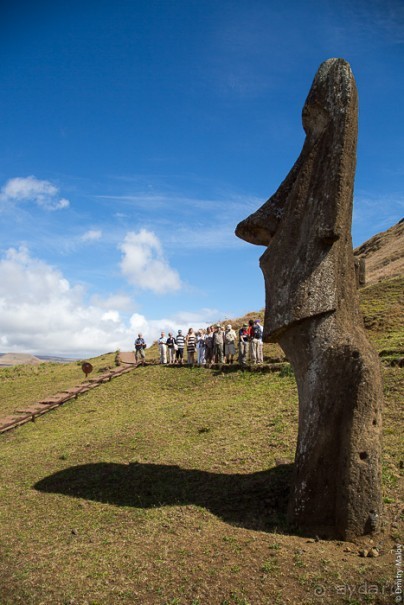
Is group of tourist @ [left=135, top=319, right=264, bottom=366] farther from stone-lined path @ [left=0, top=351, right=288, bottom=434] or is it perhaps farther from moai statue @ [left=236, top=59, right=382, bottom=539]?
moai statue @ [left=236, top=59, right=382, bottom=539]

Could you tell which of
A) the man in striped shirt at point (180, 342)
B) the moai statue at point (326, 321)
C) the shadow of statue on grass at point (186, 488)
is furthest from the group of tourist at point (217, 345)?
the moai statue at point (326, 321)

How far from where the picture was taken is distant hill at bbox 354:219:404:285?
54656 millimetres

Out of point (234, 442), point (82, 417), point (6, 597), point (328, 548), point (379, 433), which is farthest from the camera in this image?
point (82, 417)

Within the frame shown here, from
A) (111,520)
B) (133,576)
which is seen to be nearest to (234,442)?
(111,520)

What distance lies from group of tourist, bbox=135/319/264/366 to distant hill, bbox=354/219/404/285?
2895 cm

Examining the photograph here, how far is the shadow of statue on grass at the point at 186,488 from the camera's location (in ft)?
27.8

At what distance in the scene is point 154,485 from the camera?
32.7 ft

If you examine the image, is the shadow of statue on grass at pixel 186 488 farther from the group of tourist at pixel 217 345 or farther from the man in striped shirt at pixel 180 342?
the man in striped shirt at pixel 180 342

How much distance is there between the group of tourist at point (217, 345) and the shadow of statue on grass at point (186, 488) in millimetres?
11173

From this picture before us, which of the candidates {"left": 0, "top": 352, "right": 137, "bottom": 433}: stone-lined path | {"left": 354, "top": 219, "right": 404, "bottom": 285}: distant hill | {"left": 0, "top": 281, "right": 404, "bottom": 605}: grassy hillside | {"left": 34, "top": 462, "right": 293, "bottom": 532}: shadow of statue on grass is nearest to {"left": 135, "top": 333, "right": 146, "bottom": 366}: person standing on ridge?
{"left": 0, "top": 352, "right": 137, "bottom": 433}: stone-lined path

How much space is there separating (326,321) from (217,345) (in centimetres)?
1564

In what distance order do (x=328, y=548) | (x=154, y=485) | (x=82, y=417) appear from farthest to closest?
(x=82, y=417), (x=154, y=485), (x=328, y=548)

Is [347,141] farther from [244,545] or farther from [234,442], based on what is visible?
[234,442]

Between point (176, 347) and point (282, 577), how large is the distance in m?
19.2
